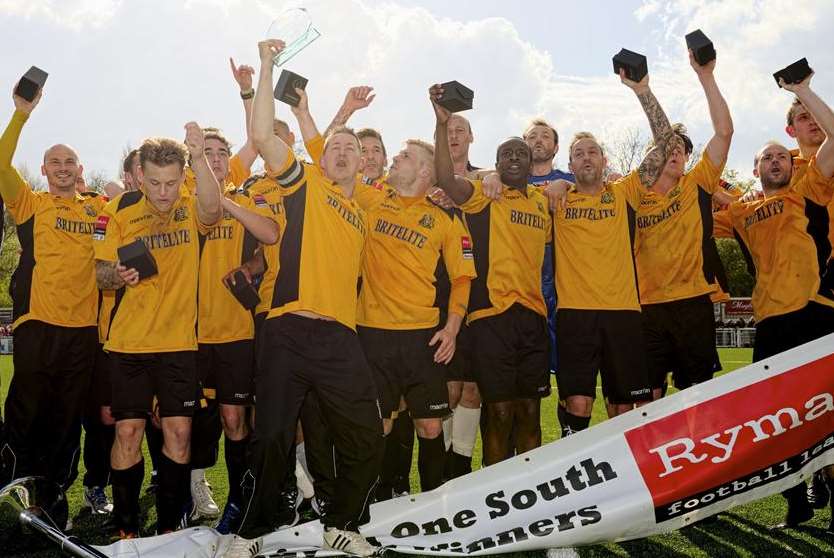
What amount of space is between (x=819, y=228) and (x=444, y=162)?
2.72 meters

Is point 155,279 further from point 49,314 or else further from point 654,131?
point 654,131

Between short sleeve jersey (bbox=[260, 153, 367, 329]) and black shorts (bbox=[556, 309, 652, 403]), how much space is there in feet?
5.89

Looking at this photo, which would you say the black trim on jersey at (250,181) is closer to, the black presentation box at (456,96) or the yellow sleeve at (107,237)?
the yellow sleeve at (107,237)

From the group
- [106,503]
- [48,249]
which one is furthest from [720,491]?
[48,249]

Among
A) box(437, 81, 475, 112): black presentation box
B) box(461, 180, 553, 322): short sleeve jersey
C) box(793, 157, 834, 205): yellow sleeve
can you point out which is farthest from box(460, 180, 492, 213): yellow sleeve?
box(793, 157, 834, 205): yellow sleeve

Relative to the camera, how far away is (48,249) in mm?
5922

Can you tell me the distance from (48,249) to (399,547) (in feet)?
11.2

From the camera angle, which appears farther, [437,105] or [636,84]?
[636,84]

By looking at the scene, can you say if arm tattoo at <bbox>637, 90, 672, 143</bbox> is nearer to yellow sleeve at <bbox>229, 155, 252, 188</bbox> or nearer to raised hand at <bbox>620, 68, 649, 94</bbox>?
raised hand at <bbox>620, 68, 649, 94</bbox>

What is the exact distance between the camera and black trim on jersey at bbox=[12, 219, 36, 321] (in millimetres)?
5887

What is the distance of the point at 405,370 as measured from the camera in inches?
212

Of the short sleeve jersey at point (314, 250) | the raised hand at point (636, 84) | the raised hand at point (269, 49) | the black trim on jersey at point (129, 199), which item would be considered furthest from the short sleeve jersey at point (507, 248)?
the black trim on jersey at point (129, 199)

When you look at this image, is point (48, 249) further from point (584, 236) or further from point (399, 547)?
point (584, 236)

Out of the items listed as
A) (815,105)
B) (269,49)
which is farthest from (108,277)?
(815,105)
